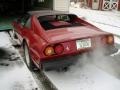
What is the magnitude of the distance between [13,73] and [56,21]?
1687 mm

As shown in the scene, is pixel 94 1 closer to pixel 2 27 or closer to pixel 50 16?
pixel 2 27

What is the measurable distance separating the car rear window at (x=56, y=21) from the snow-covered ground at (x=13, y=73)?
1201 millimetres

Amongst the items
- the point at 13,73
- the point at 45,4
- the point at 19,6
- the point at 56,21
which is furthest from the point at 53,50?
the point at 19,6

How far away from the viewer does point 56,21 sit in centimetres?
580

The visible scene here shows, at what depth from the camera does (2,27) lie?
35.6 ft

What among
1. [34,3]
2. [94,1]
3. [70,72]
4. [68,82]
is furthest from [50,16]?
[94,1]

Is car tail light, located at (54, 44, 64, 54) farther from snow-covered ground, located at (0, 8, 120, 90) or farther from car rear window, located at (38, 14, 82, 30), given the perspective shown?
car rear window, located at (38, 14, 82, 30)

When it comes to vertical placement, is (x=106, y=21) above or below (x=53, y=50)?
below

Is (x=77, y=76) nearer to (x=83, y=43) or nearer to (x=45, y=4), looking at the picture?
(x=83, y=43)

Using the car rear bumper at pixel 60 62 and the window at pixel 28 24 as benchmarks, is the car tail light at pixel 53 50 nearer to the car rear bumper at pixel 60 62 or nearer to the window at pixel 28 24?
the car rear bumper at pixel 60 62

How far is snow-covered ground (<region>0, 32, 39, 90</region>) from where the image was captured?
→ 4594 mm

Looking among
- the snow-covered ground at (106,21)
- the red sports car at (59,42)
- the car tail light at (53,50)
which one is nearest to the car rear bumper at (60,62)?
the red sports car at (59,42)

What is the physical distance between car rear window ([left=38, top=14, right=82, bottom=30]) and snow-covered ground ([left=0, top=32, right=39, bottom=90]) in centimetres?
120

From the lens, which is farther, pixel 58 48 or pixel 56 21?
pixel 56 21
